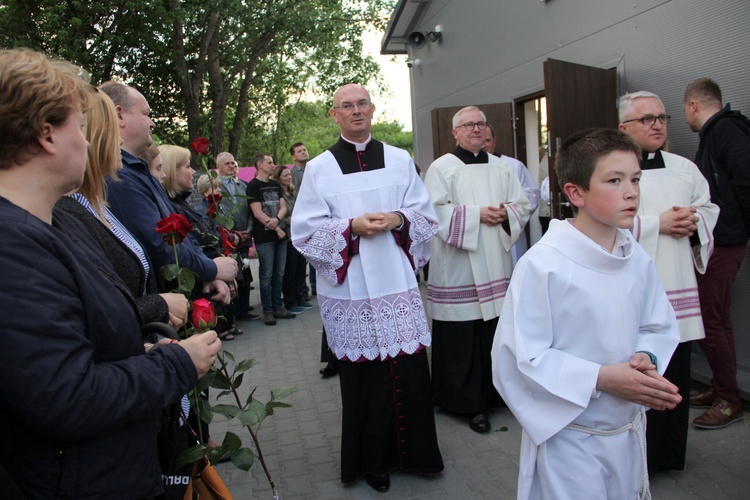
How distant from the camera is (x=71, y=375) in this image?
136 centimetres

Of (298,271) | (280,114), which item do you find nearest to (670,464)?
(298,271)

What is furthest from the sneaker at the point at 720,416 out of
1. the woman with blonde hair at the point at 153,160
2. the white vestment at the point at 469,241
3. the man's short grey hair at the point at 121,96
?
the man's short grey hair at the point at 121,96

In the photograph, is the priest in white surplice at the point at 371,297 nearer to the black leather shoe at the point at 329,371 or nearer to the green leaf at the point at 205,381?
the green leaf at the point at 205,381

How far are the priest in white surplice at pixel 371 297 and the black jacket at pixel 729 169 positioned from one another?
75.5 inches

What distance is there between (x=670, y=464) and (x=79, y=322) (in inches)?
130

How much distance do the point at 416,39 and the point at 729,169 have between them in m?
6.94

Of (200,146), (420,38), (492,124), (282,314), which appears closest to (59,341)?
(200,146)

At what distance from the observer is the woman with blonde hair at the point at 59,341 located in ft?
4.34

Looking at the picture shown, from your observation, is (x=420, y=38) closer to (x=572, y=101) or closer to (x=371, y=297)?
(x=572, y=101)

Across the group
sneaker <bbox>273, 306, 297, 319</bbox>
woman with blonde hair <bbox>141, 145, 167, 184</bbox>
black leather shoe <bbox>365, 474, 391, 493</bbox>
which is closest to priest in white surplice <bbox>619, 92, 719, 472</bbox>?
black leather shoe <bbox>365, 474, 391, 493</bbox>

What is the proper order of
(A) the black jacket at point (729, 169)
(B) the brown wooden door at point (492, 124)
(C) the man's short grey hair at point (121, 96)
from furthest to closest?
(B) the brown wooden door at point (492, 124) → (A) the black jacket at point (729, 169) → (C) the man's short grey hair at point (121, 96)

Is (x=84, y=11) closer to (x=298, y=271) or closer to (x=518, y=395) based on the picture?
(x=298, y=271)

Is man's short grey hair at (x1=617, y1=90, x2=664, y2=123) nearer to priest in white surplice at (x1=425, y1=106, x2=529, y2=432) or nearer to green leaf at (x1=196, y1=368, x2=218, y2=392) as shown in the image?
priest in white surplice at (x1=425, y1=106, x2=529, y2=432)

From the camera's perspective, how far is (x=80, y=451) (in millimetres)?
1459
